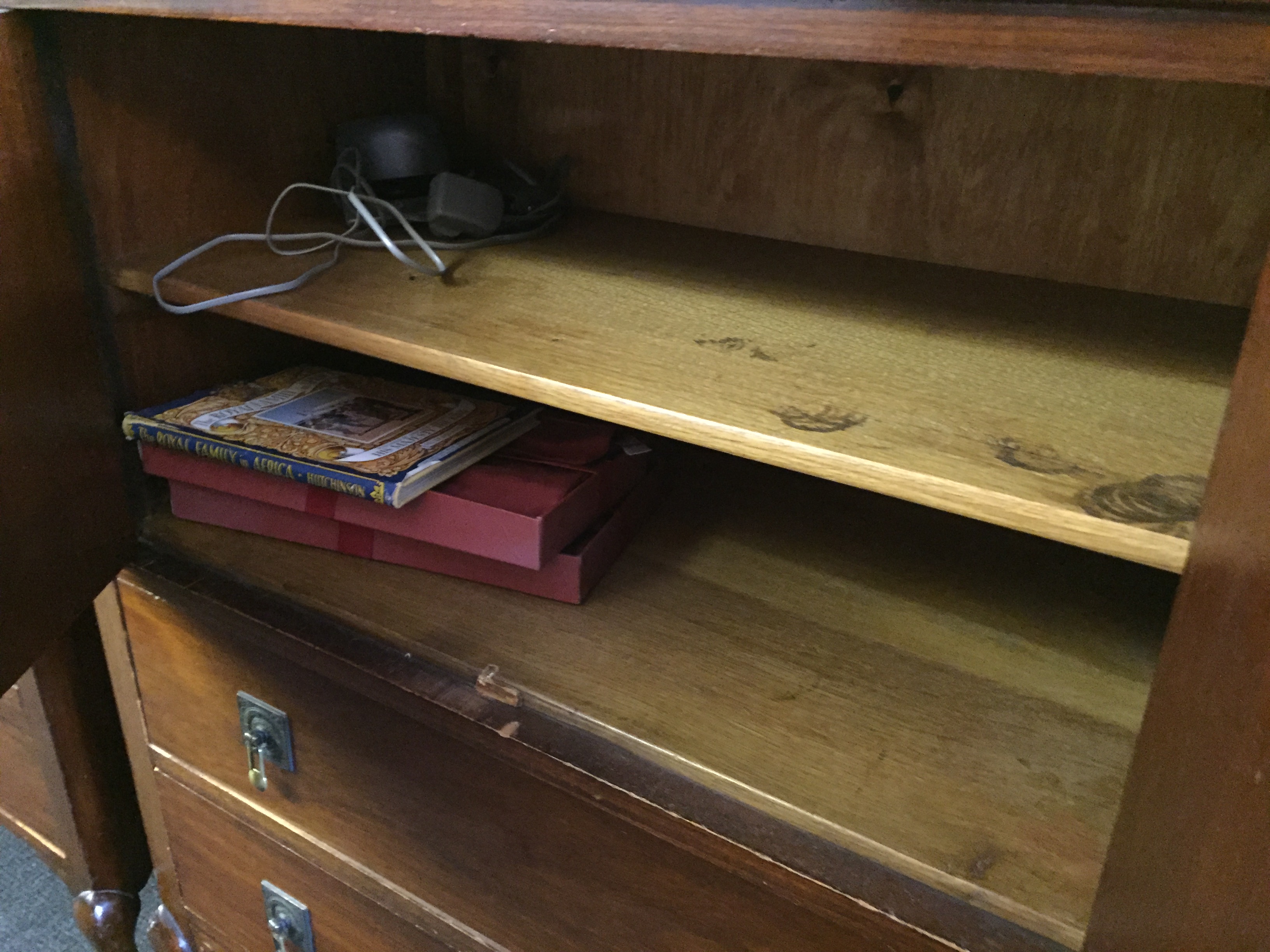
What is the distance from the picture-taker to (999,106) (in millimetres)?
692

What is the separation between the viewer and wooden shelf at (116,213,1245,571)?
417mm

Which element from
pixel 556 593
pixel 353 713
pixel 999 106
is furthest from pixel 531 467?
pixel 999 106

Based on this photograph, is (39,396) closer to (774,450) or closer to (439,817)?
(439,817)

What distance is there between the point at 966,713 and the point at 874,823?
117 millimetres

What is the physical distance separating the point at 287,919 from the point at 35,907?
0.56m

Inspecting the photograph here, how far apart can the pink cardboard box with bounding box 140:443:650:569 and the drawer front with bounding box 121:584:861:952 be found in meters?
0.09

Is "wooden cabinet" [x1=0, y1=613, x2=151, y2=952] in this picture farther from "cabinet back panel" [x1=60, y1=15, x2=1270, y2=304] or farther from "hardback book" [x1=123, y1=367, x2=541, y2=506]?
"cabinet back panel" [x1=60, y1=15, x2=1270, y2=304]

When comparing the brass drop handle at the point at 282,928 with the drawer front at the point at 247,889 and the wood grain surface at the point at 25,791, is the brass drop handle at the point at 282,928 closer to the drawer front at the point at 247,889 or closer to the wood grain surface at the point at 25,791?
→ the drawer front at the point at 247,889

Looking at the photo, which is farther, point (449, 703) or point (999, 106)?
point (999, 106)

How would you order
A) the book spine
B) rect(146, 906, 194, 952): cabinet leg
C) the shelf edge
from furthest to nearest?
rect(146, 906, 194, 952): cabinet leg < the book spine < the shelf edge

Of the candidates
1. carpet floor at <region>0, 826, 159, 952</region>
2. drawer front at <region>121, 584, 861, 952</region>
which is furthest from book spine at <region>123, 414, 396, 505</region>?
carpet floor at <region>0, 826, 159, 952</region>

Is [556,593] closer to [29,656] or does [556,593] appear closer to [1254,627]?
[29,656]

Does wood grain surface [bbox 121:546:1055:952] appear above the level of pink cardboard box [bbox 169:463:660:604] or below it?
below

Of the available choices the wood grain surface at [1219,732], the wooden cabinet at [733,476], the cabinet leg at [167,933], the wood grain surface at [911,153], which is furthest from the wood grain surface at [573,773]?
the wood grain surface at [911,153]
